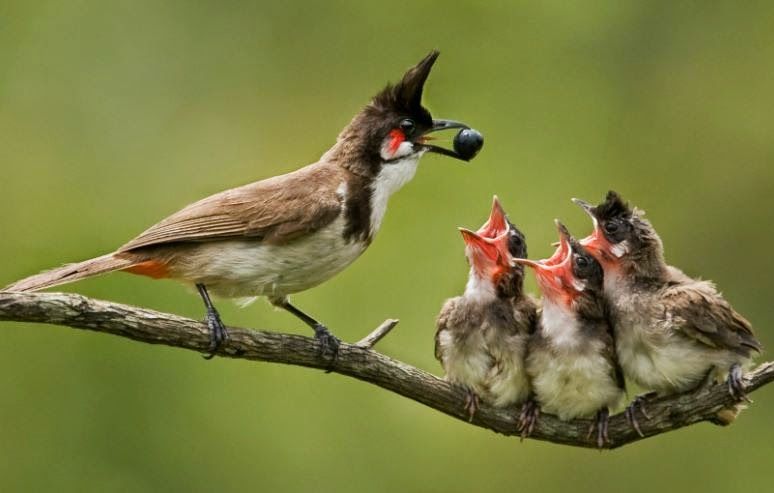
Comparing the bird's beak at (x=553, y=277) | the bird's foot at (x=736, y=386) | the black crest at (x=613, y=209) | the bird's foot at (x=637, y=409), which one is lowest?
the bird's foot at (x=637, y=409)

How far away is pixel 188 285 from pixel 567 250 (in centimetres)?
172

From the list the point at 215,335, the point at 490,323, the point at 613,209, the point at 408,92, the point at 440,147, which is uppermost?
the point at 408,92

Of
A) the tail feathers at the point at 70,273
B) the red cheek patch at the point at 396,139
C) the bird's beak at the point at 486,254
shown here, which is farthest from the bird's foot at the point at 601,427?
the tail feathers at the point at 70,273

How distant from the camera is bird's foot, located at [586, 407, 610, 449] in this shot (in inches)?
225

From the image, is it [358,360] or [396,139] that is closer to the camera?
[358,360]

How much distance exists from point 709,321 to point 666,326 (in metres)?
0.17

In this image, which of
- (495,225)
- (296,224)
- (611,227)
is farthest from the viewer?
(495,225)

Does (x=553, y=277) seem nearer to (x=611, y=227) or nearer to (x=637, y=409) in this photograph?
(x=611, y=227)

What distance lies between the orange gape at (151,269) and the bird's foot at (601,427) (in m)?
2.00

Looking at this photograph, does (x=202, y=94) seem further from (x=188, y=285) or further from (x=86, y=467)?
(x=188, y=285)

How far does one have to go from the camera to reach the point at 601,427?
572cm

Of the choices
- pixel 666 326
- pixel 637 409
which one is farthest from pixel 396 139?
pixel 637 409

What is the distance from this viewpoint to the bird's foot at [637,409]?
5641mm

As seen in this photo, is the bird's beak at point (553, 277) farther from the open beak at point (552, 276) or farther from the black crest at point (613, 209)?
the black crest at point (613, 209)
